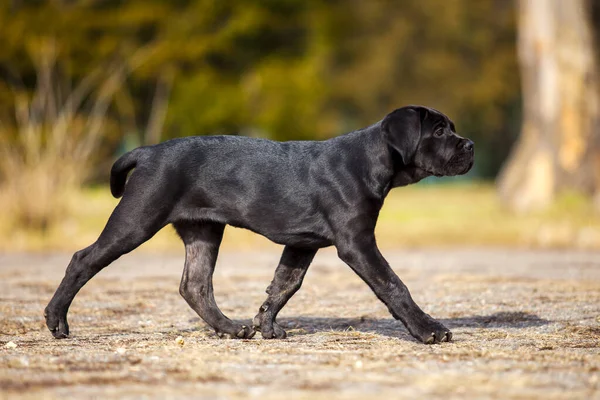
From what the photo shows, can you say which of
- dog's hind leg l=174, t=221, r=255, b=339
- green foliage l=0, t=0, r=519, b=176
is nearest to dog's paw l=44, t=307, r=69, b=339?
dog's hind leg l=174, t=221, r=255, b=339

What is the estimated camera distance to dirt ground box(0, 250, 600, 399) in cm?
500

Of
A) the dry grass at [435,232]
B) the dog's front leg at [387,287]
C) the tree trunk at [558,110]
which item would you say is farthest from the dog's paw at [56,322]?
the tree trunk at [558,110]

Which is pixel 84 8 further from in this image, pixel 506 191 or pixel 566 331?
pixel 566 331

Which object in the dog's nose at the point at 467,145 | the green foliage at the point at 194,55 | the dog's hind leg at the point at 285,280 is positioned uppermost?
the green foliage at the point at 194,55

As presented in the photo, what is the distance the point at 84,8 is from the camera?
25062 millimetres

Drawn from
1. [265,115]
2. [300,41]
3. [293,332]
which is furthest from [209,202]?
[300,41]

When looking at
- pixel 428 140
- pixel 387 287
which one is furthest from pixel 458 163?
pixel 387 287

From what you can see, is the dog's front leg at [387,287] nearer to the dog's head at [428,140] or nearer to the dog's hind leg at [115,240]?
the dog's head at [428,140]

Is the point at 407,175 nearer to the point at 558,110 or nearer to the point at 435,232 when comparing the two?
the point at 435,232

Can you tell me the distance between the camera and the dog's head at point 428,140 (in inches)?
269

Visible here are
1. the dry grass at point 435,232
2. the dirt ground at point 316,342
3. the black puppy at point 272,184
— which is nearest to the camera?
the dirt ground at point 316,342

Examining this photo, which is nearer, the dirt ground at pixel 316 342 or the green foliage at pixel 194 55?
the dirt ground at pixel 316 342

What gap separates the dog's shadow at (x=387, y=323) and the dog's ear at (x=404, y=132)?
47.4 inches

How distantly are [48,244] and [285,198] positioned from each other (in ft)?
29.1
